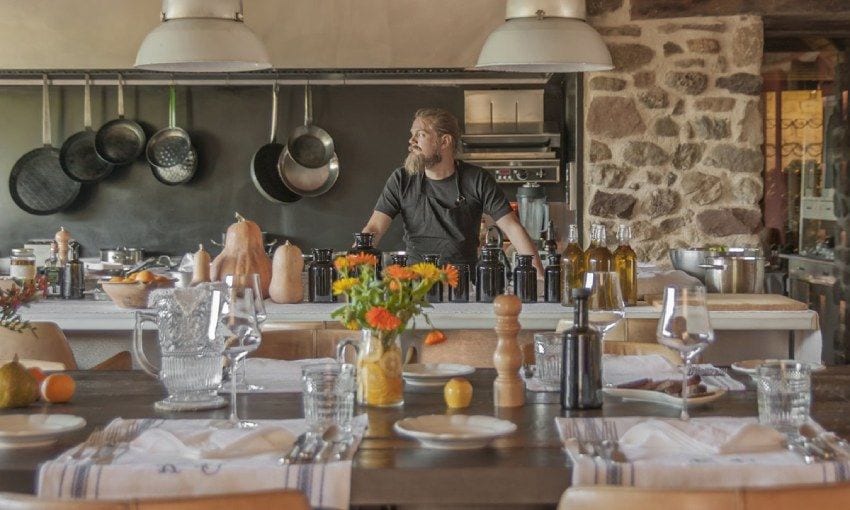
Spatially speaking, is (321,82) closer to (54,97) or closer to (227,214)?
(227,214)

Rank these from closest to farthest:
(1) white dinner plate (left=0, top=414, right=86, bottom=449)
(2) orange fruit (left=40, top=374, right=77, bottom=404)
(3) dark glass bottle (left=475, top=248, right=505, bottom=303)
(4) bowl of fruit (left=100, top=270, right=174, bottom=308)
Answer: (1) white dinner plate (left=0, top=414, right=86, bottom=449) → (2) orange fruit (left=40, top=374, right=77, bottom=404) → (4) bowl of fruit (left=100, top=270, right=174, bottom=308) → (3) dark glass bottle (left=475, top=248, right=505, bottom=303)

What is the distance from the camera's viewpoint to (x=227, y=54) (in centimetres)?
399

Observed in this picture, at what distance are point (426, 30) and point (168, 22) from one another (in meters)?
3.06

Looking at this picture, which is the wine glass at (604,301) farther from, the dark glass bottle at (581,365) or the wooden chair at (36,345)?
the wooden chair at (36,345)

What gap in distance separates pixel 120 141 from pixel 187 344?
574 cm

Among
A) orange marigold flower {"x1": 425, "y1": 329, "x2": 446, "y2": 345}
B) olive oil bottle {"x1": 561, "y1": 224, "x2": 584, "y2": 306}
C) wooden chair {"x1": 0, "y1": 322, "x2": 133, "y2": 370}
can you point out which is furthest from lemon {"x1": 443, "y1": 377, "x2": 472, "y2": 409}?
olive oil bottle {"x1": 561, "y1": 224, "x2": 584, "y2": 306}

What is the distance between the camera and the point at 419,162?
561 centimetres

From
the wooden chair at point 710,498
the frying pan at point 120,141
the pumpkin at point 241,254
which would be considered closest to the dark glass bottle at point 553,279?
the pumpkin at point 241,254

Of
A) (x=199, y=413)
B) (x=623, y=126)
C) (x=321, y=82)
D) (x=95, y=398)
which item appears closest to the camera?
(x=199, y=413)

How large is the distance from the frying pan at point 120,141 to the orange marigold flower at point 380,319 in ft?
19.4

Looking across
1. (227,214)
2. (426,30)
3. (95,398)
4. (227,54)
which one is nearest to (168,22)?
(227,54)

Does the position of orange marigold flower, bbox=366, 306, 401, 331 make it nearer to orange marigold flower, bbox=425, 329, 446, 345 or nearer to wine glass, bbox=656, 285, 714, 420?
wine glass, bbox=656, 285, 714, 420

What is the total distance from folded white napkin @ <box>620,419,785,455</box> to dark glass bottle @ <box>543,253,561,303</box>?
243 centimetres

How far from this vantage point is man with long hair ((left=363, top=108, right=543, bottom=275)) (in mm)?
5559
